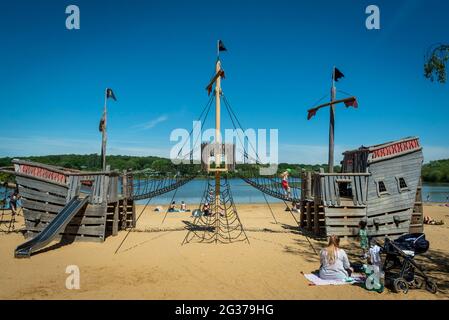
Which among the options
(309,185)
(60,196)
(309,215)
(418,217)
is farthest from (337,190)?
(60,196)

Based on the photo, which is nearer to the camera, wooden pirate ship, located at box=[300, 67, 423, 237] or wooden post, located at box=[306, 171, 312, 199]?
wooden pirate ship, located at box=[300, 67, 423, 237]

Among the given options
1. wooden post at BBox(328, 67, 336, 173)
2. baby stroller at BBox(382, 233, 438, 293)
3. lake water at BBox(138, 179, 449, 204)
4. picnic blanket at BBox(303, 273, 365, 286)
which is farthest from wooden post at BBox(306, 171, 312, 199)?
lake water at BBox(138, 179, 449, 204)

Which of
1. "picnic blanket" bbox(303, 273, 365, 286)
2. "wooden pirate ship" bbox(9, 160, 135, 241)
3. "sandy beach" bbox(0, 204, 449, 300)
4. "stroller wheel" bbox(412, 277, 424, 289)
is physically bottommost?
"sandy beach" bbox(0, 204, 449, 300)

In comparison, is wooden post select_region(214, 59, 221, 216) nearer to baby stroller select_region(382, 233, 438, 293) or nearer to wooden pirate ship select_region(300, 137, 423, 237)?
wooden pirate ship select_region(300, 137, 423, 237)

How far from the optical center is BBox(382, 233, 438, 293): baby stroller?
811 cm

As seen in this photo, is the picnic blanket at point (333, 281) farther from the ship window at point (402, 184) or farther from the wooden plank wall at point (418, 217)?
the wooden plank wall at point (418, 217)

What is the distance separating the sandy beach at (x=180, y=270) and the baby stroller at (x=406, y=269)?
24cm

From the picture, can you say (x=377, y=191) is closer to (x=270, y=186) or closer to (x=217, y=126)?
(x=270, y=186)

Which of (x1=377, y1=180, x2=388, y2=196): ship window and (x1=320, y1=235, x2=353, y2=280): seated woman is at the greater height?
(x1=377, y1=180, x2=388, y2=196): ship window

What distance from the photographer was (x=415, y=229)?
51.0ft

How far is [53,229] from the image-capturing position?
12203mm

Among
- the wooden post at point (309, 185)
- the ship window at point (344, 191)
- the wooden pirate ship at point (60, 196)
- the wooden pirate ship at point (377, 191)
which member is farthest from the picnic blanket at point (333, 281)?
the wooden pirate ship at point (60, 196)

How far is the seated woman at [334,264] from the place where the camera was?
29.1ft

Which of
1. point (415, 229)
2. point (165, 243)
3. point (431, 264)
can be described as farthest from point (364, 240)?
point (165, 243)
